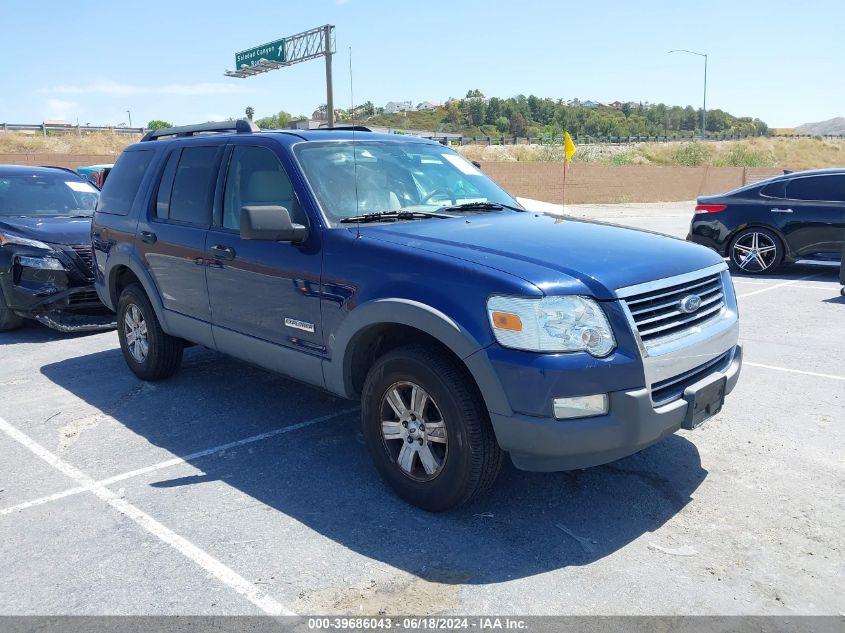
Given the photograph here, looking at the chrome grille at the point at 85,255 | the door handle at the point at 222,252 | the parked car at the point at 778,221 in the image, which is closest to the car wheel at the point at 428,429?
the door handle at the point at 222,252

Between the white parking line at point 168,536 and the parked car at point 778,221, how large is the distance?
9860mm

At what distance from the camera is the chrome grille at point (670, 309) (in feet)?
11.0

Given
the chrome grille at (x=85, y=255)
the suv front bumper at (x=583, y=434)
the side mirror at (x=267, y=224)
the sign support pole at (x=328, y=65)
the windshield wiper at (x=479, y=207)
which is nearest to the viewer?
the suv front bumper at (x=583, y=434)

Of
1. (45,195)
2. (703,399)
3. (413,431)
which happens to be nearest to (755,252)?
(703,399)

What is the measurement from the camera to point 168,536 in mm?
3547

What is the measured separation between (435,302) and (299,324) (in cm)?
112

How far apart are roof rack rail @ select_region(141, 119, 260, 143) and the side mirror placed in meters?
1.34

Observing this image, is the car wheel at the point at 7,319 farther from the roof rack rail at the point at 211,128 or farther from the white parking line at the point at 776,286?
the white parking line at the point at 776,286

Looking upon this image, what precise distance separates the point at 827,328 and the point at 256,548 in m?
6.51

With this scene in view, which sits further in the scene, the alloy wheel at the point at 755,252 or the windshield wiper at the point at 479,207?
the alloy wheel at the point at 755,252

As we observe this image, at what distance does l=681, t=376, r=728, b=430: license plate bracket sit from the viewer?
136 inches

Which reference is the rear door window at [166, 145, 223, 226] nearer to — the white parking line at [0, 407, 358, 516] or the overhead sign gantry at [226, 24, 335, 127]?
the white parking line at [0, 407, 358, 516]

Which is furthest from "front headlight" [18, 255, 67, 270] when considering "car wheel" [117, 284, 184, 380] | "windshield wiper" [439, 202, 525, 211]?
"windshield wiper" [439, 202, 525, 211]

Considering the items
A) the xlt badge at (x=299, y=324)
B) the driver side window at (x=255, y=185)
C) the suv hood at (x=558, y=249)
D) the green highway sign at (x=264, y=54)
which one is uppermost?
the green highway sign at (x=264, y=54)
